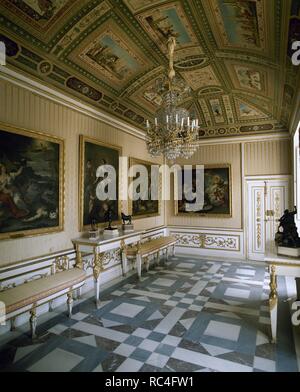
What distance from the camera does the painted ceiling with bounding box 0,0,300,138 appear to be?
11.8 ft

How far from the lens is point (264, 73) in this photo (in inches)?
209

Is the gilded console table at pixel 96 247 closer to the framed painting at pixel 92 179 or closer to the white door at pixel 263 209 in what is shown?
the framed painting at pixel 92 179

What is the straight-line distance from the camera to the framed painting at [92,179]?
5676 millimetres

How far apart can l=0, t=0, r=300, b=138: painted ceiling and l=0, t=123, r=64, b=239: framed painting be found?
124 centimetres

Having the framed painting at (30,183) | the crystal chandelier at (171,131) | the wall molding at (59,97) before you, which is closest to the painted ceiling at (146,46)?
the wall molding at (59,97)

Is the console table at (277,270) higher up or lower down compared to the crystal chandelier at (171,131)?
lower down

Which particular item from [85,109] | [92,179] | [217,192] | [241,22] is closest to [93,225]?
[92,179]

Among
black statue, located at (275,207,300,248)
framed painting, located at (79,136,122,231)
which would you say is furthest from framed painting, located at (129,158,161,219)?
black statue, located at (275,207,300,248)

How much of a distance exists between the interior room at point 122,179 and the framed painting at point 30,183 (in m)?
0.02

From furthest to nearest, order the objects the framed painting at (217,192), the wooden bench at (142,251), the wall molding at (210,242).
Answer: the framed painting at (217,192) < the wall molding at (210,242) < the wooden bench at (142,251)

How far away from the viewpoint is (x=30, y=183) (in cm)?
448

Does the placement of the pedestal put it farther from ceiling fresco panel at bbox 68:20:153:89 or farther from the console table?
ceiling fresco panel at bbox 68:20:153:89

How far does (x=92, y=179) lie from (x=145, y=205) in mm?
2861

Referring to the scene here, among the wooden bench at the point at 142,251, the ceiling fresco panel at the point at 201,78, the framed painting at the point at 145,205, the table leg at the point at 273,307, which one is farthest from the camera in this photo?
the framed painting at the point at 145,205
